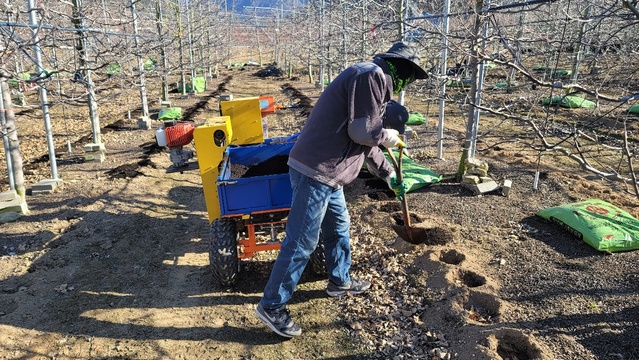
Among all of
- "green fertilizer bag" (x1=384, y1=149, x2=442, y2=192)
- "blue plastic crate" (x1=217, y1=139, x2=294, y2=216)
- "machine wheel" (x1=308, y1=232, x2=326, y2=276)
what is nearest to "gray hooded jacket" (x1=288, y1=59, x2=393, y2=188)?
"blue plastic crate" (x1=217, y1=139, x2=294, y2=216)

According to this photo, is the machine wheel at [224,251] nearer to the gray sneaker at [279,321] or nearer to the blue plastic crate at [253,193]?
the blue plastic crate at [253,193]

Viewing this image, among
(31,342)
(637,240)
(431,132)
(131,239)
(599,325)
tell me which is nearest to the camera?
(599,325)

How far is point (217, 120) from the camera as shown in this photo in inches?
168

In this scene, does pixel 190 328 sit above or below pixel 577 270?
below

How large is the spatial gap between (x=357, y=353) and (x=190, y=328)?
125 cm

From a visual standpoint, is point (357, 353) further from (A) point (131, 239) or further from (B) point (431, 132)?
(B) point (431, 132)

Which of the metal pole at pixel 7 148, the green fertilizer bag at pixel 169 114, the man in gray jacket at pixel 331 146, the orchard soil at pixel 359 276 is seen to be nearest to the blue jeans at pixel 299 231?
the man in gray jacket at pixel 331 146

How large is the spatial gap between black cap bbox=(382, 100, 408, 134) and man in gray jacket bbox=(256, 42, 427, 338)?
2.8 inches

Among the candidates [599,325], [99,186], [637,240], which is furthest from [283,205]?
[99,186]

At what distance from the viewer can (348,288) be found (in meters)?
3.54

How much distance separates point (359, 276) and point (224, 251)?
1.21m

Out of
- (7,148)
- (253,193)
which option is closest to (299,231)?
(253,193)

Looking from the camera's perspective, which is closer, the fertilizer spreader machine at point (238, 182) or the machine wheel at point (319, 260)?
the fertilizer spreader machine at point (238, 182)

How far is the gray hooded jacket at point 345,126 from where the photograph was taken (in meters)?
2.66
